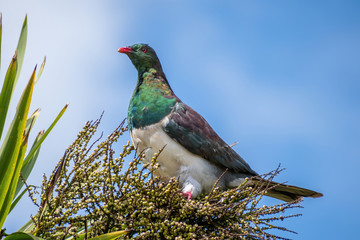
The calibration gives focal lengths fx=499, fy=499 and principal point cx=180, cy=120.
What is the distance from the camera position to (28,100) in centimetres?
252

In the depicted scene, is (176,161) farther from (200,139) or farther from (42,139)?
(42,139)

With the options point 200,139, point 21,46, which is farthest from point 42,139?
point 200,139

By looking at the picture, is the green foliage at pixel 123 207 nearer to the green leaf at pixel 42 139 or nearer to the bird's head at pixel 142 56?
the green leaf at pixel 42 139

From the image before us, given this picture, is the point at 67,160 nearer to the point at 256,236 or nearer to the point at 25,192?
the point at 25,192

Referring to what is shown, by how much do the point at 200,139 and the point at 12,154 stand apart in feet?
6.44

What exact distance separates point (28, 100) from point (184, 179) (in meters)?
1.79

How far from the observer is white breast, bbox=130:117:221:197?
4.01 metres

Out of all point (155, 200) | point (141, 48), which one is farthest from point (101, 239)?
point (141, 48)

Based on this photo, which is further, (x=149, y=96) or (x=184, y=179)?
(x=149, y=96)

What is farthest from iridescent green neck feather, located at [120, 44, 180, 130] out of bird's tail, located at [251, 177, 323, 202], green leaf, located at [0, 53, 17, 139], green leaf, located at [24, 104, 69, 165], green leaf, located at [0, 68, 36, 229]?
green leaf, located at [0, 68, 36, 229]

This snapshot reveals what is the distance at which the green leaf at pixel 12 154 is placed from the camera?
8.07ft

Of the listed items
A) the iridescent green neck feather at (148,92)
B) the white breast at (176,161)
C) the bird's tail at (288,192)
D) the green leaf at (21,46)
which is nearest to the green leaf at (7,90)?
the green leaf at (21,46)

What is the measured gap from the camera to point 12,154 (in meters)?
2.49

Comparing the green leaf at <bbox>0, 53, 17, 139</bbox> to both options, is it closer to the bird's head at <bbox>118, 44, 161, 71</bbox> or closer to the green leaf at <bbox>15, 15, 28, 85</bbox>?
the green leaf at <bbox>15, 15, 28, 85</bbox>
